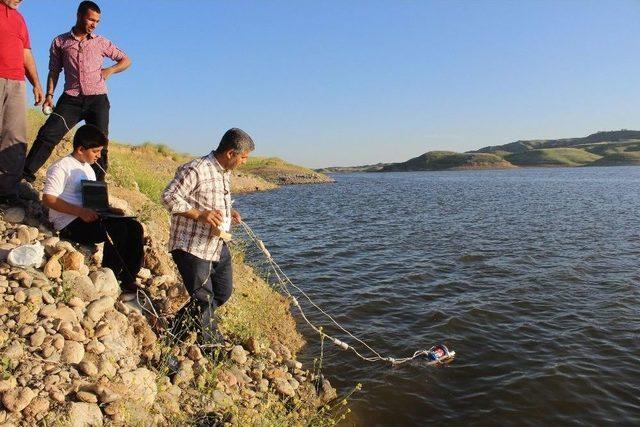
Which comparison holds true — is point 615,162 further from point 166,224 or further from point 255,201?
point 166,224

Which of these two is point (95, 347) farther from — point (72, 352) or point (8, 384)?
point (8, 384)

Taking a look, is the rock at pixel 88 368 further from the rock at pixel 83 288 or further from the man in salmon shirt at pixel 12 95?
the man in salmon shirt at pixel 12 95

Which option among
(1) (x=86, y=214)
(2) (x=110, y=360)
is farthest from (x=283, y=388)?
(1) (x=86, y=214)

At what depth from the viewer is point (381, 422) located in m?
6.00

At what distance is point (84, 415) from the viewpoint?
3805 mm

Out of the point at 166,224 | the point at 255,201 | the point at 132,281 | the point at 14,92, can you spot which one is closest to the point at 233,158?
the point at 132,281

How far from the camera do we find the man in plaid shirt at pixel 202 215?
5.14m

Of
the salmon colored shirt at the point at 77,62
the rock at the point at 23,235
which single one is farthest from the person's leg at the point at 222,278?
the salmon colored shirt at the point at 77,62

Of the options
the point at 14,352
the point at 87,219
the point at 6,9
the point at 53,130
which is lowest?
the point at 14,352

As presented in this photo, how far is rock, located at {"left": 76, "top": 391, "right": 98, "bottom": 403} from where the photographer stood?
3929 millimetres

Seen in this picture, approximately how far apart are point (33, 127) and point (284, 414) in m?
10.5

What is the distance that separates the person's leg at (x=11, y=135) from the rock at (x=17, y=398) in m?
3.70

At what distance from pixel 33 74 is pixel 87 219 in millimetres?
2739

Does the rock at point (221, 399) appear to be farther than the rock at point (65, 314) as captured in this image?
Yes
